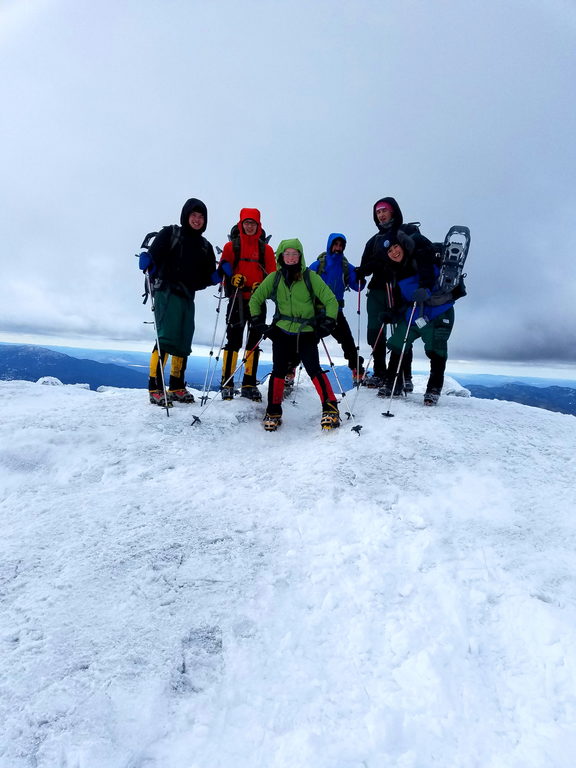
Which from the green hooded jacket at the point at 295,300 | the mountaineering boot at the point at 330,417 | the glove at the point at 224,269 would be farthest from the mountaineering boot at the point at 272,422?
the glove at the point at 224,269

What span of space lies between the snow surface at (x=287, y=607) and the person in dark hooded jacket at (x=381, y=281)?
148 inches

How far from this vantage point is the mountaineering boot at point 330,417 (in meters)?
7.18

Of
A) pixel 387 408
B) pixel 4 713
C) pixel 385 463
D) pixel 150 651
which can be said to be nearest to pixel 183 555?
pixel 150 651

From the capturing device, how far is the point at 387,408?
7770 mm

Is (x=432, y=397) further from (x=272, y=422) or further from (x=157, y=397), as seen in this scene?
(x=157, y=397)

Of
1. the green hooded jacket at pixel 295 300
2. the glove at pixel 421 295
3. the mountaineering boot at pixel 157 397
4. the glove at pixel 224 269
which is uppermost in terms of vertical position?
the glove at pixel 224 269

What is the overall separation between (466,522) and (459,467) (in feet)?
4.29

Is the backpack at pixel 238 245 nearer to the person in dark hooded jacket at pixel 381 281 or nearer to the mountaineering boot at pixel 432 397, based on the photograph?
the person in dark hooded jacket at pixel 381 281

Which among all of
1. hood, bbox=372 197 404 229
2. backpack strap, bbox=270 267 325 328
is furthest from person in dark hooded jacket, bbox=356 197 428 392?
backpack strap, bbox=270 267 325 328

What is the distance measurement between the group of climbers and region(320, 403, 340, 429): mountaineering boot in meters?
0.02

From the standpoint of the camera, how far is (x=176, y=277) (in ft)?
25.9

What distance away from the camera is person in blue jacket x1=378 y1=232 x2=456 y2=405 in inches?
313

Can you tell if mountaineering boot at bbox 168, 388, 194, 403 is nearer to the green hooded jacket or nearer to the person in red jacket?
the person in red jacket

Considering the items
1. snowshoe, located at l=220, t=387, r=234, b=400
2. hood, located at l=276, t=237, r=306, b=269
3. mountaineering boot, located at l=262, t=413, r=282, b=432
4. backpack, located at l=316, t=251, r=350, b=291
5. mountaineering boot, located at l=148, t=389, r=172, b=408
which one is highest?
backpack, located at l=316, t=251, r=350, b=291
